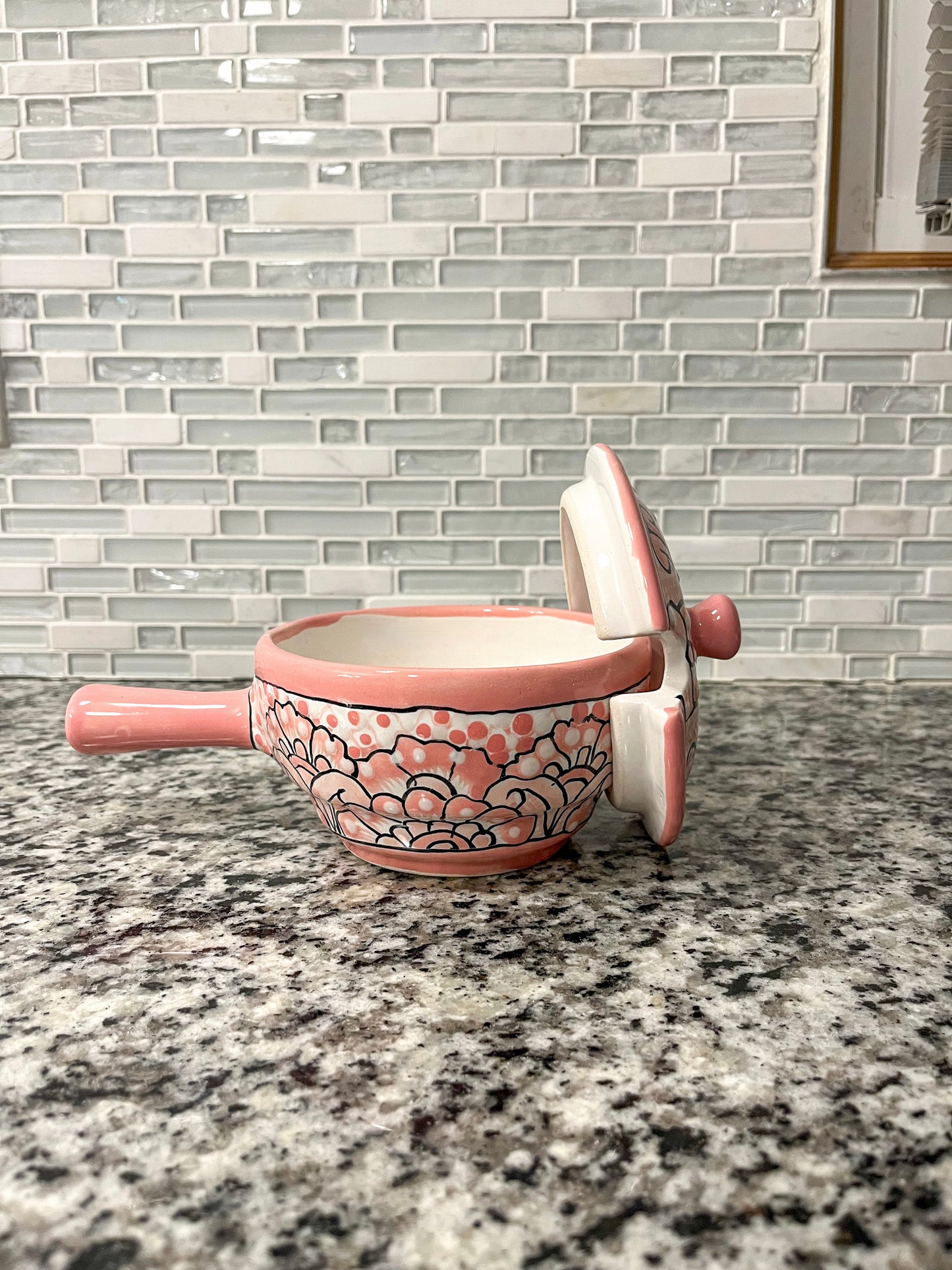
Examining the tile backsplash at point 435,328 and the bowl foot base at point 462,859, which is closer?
the bowl foot base at point 462,859

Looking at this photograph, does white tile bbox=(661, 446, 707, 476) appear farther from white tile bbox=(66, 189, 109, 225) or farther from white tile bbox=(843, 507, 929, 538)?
white tile bbox=(66, 189, 109, 225)

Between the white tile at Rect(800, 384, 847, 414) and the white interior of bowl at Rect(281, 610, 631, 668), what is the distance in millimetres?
579

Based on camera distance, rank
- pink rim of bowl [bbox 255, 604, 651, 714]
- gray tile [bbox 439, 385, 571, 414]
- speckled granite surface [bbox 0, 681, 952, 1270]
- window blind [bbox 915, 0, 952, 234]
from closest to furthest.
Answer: speckled granite surface [bbox 0, 681, 952, 1270], pink rim of bowl [bbox 255, 604, 651, 714], window blind [bbox 915, 0, 952, 234], gray tile [bbox 439, 385, 571, 414]

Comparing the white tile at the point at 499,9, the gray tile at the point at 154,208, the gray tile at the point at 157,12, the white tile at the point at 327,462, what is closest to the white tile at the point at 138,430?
the white tile at the point at 327,462

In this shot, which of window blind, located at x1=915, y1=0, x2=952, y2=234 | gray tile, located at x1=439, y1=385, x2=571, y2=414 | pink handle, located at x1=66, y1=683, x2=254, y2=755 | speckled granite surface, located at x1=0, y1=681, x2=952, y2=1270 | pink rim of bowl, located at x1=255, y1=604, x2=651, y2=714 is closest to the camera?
speckled granite surface, located at x1=0, y1=681, x2=952, y2=1270

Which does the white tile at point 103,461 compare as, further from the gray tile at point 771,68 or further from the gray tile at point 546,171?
the gray tile at point 771,68

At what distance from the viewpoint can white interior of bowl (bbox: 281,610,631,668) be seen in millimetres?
708

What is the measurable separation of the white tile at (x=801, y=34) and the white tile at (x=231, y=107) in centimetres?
54

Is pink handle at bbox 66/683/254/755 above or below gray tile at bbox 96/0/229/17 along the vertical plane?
below

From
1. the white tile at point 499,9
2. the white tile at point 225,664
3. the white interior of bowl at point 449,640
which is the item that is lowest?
the white tile at point 225,664

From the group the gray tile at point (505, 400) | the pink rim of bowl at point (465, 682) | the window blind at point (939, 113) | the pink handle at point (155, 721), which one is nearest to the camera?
the pink rim of bowl at point (465, 682)

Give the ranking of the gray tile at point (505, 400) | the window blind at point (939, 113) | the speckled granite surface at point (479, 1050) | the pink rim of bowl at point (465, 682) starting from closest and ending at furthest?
the speckled granite surface at point (479, 1050) < the pink rim of bowl at point (465, 682) < the window blind at point (939, 113) < the gray tile at point (505, 400)

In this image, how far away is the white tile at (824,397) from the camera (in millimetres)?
1115

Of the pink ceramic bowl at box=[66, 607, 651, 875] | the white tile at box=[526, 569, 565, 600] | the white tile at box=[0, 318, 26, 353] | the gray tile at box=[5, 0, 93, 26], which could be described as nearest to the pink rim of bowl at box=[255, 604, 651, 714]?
the pink ceramic bowl at box=[66, 607, 651, 875]
